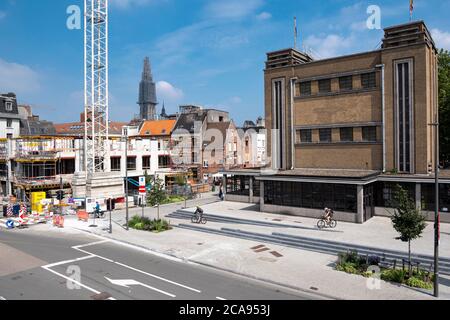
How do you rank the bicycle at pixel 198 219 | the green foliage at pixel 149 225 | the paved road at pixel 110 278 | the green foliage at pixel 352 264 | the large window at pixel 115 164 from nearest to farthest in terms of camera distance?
the paved road at pixel 110 278
the green foliage at pixel 352 264
the green foliage at pixel 149 225
the bicycle at pixel 198 219
the large window at pixel 115 164

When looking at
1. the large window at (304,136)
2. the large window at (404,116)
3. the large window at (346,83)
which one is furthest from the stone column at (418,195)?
the large window at (304,136)

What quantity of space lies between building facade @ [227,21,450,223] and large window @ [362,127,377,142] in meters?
0.09

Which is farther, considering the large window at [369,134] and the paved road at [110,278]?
the large window at [369,134]

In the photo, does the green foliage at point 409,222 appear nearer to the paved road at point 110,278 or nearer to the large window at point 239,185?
the paved road at point 110,278

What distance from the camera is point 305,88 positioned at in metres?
34.1

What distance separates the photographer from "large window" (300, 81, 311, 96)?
1331 inches

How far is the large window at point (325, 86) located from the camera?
3256 cm

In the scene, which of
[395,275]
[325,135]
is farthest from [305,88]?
[395,275]

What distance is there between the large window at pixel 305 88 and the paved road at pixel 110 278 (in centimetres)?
2209

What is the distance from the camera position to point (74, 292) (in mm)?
14078

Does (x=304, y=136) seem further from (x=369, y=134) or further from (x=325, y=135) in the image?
(x=369, y=134)

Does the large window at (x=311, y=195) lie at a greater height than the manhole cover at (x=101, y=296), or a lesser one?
greater

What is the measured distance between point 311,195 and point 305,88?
11.5 metres
